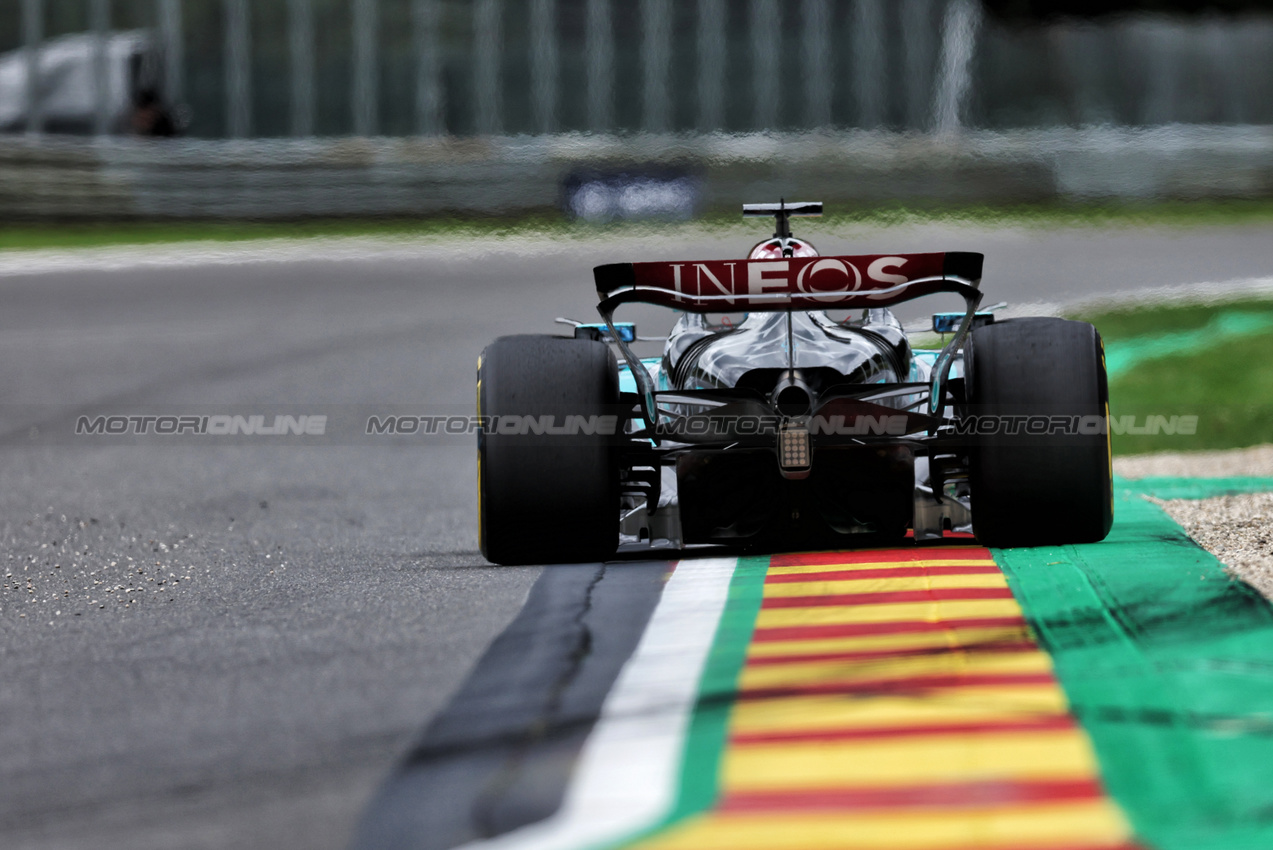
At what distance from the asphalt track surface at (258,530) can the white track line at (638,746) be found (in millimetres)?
402

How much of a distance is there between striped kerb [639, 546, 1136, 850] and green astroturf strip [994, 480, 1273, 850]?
72 millimetres

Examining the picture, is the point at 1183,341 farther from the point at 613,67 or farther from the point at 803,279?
the point at 613,67

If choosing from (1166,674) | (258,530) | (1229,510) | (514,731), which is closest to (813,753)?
(514,731)

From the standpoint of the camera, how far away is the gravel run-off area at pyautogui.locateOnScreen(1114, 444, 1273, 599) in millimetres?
5383

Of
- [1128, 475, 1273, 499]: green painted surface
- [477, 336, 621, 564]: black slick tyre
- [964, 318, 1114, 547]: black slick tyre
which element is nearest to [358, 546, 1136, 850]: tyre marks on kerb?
[964, 318, 1114, 547]: black slick tyre

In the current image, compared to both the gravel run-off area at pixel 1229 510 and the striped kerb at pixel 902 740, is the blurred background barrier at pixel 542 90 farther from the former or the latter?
the striped kerb at pixel 902 740

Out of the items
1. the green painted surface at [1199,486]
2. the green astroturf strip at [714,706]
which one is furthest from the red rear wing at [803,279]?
the green painted surface at [1199,486]

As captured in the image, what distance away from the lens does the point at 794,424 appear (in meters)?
Result: 5.85

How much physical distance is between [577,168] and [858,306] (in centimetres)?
1359

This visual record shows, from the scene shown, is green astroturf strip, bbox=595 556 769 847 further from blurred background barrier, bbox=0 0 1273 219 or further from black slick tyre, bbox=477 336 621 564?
blurred background barrier, bbox=0 0 1273 219

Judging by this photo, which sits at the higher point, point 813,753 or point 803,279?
point 803,279

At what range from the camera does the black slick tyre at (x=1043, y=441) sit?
5.77m

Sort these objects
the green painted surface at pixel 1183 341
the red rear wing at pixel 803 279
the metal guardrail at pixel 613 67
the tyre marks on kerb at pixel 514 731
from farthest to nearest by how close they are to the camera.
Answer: the metal guardrail at pixel 613 67, the green painted surface at pixel 1183 341, the red rear wing at pixel 803 279, the tyre marks on kerb at pixel 514 731

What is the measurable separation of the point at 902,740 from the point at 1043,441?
248 centimetres
